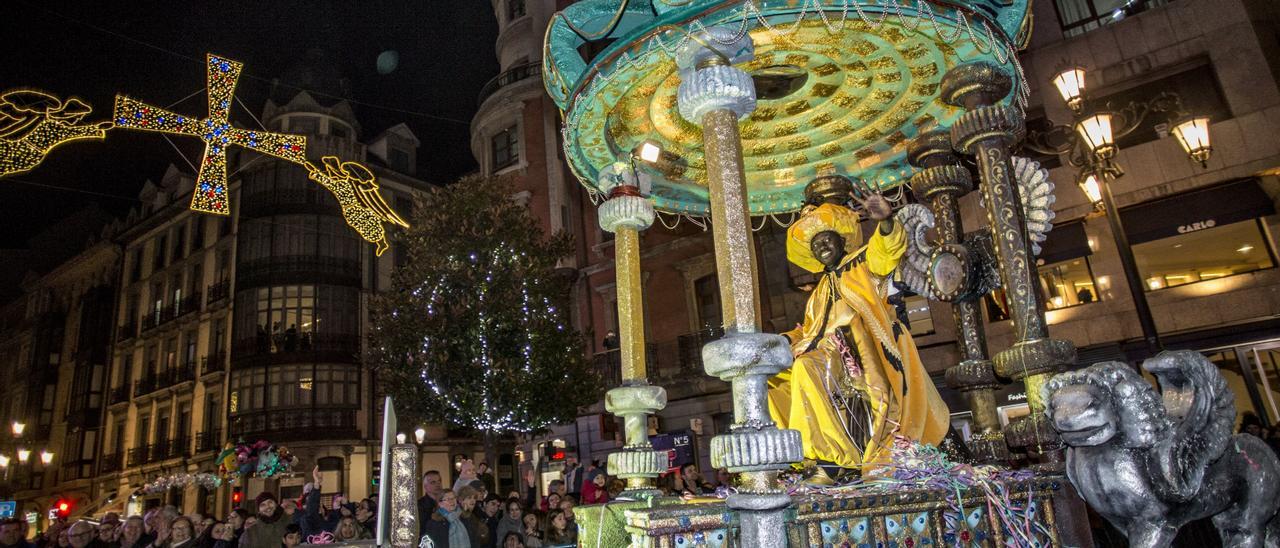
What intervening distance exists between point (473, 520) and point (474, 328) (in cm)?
780

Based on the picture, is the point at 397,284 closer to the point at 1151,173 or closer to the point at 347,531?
the point at 347,531

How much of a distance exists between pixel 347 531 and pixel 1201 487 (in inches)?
319

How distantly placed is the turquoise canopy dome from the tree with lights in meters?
8.24

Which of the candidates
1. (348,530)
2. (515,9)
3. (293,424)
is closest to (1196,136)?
(348,530)

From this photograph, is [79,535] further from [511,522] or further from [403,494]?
[403,494]

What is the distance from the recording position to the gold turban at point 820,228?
6.66 meters

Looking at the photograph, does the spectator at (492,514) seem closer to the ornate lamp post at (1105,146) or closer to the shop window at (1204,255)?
the ornate lamp post at (1105,146)

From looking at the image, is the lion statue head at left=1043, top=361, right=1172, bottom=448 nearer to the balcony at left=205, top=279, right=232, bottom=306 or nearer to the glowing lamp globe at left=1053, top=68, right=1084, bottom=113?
the glowing lamp globe at left=1053, top=68, right=1084, bottom=113

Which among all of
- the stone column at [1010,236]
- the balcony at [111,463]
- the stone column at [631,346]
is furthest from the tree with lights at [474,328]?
the balcony at [111,463]

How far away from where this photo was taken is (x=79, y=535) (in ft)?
26.0

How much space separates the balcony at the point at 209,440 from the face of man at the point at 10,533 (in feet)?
77.0

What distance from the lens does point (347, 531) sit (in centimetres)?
826

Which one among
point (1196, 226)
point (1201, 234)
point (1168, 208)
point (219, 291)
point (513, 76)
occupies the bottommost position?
point (1201, 234)


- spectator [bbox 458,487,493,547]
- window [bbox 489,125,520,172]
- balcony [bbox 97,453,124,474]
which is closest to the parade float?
spectator [bbox 458,487,493,547]
